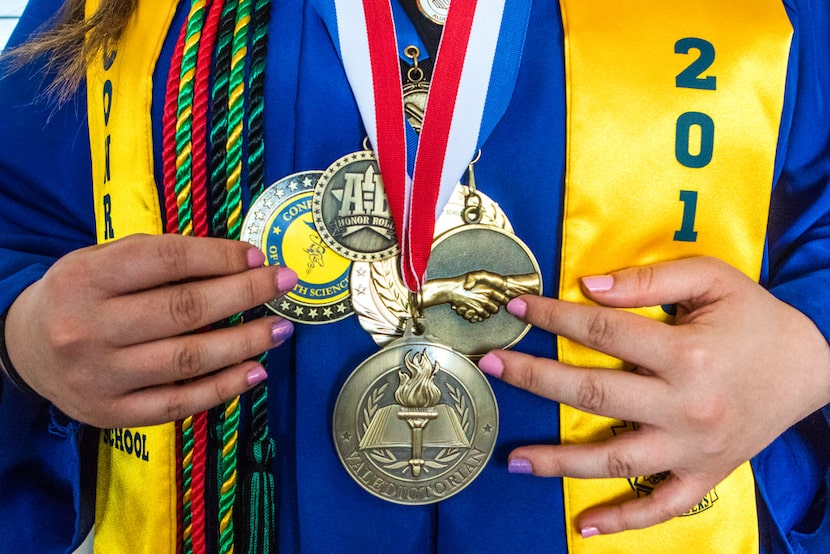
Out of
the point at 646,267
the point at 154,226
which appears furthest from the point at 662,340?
the point at 154,226

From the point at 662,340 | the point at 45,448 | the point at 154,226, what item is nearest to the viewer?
the point at 662,340

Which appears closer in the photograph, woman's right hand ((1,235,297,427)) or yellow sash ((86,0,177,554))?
woman's right hand ((1,235,297,427))

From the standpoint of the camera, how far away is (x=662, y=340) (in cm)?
59

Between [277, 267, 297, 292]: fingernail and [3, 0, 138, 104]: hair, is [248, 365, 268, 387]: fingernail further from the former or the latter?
[3, 0, 138, 104]: hair

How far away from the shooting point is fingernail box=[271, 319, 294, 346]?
62 cm

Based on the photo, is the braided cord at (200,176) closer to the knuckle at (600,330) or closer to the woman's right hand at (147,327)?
the woman's right hand at (147,327)

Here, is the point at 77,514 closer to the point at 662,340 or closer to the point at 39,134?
the point at 39,134

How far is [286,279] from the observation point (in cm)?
62

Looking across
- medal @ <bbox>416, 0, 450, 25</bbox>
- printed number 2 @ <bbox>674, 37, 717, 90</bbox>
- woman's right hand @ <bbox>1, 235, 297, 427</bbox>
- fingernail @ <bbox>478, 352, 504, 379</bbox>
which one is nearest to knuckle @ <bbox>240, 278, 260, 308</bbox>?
woman's right hand @ <bbox>1, 235, 297, 427</bbox>

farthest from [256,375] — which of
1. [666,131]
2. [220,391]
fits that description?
[666,131]

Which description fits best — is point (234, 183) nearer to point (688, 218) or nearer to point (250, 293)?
point (250, 293)

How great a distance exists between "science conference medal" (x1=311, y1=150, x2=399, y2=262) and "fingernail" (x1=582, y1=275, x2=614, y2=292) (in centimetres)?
19

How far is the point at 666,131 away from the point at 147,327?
1.73ft

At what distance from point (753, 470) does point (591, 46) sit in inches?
18.9
